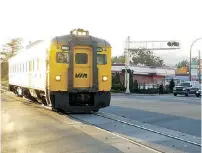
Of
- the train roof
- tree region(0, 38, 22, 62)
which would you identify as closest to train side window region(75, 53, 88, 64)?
the train roof

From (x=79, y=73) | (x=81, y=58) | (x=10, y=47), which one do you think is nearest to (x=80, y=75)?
(x=79, y=73)

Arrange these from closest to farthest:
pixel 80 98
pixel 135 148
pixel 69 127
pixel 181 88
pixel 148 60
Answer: pixel 135 148, pixel 69 127, pixel 80 98, pixel 181 88, pixel 148 60

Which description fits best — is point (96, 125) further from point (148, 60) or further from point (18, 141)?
point (148, 60)

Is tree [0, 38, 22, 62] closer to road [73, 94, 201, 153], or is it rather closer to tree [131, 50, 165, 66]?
tree [131, 50, 165, 66]

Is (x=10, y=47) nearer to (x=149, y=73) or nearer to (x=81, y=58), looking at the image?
(x=149, y=73)

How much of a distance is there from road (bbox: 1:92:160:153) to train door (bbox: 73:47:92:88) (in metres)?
3.01

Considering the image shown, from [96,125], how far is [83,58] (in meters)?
4.64

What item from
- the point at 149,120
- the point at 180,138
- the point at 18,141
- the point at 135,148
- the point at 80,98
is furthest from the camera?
the point at 80,98

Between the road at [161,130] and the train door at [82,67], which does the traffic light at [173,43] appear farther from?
the road at [161,130]

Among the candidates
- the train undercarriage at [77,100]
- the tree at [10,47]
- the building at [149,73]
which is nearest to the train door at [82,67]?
the train undercarriage at [77,100]

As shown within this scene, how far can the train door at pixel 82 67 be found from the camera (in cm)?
1733

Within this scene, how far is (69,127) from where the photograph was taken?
509 inches

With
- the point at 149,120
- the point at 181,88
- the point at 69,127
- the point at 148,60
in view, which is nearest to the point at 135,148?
the point at 69,127

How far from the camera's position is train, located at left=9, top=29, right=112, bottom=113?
667 inches
